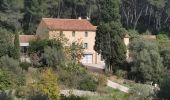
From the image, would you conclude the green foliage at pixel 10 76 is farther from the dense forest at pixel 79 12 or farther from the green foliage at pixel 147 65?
the dense forest at pixel 79 12

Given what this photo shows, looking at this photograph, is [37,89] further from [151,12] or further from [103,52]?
[151,12]

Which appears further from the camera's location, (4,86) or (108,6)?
(108,6)

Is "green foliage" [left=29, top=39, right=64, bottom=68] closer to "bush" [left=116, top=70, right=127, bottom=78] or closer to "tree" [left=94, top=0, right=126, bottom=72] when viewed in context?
"tree" [left=94, top=0, right=126, bottom=72]

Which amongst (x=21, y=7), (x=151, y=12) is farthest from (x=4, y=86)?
(x=151, y=12)

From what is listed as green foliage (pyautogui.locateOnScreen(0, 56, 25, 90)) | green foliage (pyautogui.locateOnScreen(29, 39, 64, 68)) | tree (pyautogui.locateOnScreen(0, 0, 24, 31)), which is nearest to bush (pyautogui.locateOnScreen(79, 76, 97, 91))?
green foliage (pyautogui.locateOnScreen(0, 56, 25, 90))

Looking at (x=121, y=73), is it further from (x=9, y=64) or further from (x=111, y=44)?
(x=9, y=64)

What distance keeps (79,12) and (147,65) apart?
113 ft

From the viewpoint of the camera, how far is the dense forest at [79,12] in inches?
2746

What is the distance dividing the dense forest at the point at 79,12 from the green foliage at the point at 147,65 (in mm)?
22483

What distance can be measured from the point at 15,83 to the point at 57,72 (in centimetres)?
486

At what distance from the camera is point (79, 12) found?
7881 cm

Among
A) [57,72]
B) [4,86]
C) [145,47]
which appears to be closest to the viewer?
[4,86]

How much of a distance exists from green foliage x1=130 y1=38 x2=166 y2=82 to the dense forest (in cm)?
2248

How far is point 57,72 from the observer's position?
41594 mm
